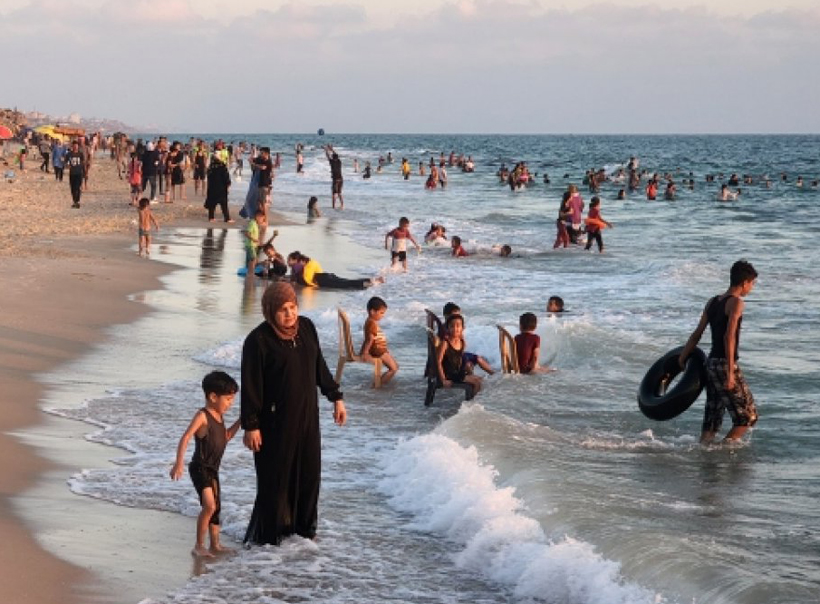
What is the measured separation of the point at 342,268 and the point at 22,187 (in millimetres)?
16808

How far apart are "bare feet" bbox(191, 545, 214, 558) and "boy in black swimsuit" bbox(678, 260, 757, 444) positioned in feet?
14.4

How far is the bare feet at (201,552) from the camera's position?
6.73m

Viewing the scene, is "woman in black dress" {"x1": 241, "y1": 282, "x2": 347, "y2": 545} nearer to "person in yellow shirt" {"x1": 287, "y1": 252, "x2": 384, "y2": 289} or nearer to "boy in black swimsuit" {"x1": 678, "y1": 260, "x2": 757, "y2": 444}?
"boy in black swimsuit" {"x1": 678, "y1": 260, "x2": 757, "y2": 444}

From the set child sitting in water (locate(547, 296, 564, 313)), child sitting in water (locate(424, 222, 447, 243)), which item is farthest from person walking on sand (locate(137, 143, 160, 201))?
child sitting in water (locate(547, 296, 564, 313))

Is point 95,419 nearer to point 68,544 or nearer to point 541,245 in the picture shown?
point 68,544

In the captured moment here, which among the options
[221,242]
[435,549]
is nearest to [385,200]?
[221,242]

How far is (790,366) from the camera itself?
13828mm

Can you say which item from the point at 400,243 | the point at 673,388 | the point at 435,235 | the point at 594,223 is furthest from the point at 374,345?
the point at 594,223

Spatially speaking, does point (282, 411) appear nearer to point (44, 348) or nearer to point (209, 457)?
point (209, 457)

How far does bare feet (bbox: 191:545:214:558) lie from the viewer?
22.1ft

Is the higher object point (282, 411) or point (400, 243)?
point (282, 411)

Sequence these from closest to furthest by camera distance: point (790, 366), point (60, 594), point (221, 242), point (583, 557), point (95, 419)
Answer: point (60, 594)
point (583, 557)
point (95, 419)
point (790, 366)
point (221, 242)

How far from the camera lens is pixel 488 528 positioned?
23.7 ft

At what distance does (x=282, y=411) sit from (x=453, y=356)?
4922mm
